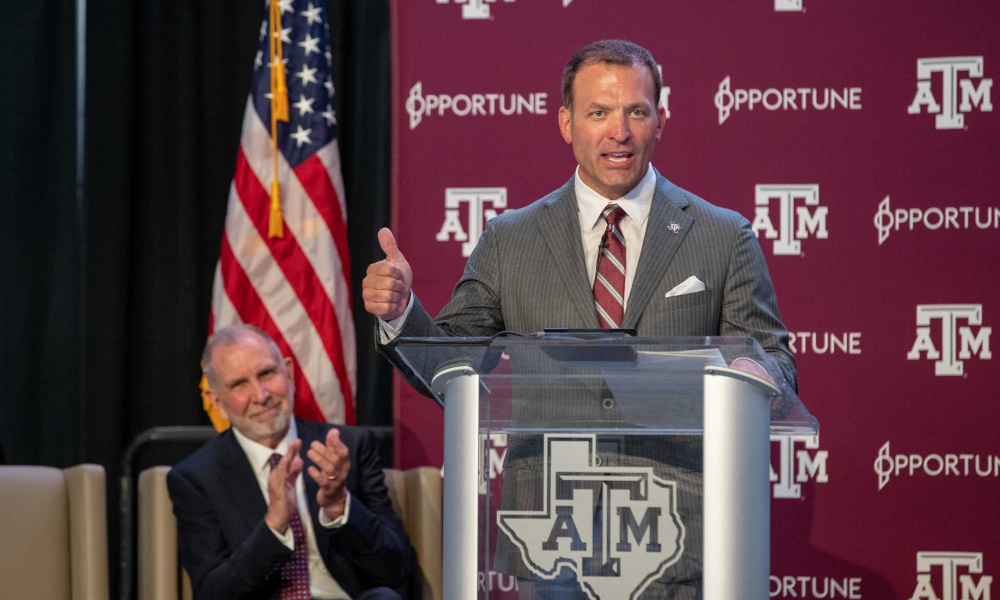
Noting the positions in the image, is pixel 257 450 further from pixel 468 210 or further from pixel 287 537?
pixel 468 210

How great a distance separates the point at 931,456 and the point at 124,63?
3340 mm

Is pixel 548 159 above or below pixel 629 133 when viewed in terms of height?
above

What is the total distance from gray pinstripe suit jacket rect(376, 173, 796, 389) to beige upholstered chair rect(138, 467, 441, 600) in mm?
1559

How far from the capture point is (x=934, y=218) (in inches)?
147

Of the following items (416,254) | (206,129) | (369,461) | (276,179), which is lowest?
(369,461)

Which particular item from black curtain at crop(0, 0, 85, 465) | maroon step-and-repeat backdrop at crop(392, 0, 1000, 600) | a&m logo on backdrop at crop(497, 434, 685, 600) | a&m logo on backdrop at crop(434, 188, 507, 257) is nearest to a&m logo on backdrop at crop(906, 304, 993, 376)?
maroon step-and-repeat backdrop at crop(392, 0, 1000, 600)

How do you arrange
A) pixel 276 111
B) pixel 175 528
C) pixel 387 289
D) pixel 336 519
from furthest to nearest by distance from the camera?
pixel 276 111, pixel 175 528, pixel 336 519, pixel 387 289

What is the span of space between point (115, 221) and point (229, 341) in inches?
38.5

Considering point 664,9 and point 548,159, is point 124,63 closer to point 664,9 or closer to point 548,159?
point 548,159

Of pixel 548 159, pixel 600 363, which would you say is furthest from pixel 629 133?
pixel 548 159

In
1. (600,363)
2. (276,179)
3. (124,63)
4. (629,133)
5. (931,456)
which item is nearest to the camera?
(600,363)

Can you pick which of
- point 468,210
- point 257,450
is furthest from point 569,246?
point 257,450

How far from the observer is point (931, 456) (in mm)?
3703

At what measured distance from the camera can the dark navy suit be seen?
3299 millimetres
